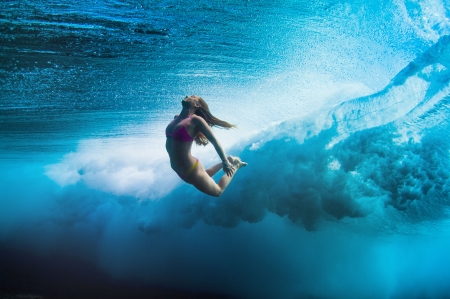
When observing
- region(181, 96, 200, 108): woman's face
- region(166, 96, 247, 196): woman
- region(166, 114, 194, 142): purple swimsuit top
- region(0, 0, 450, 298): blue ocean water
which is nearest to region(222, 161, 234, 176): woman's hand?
region(166, 96, 247, 196): woman

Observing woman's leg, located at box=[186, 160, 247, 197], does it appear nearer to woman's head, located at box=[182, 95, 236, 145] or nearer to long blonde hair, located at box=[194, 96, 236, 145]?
long blonde hair, located at box=[194, 96, 236, 145]

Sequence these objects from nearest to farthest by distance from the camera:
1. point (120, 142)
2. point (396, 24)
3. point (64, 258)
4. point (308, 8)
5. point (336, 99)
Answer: point (308, 8) → point (396, 24) → point (336, 99) → point (120, 142) → point (64, 258)

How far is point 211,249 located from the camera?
65.7ft

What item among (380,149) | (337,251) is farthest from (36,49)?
(337,251)

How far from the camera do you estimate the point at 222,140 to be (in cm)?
1159

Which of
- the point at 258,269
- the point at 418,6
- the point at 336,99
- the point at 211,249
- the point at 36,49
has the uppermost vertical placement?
the point at 336,99

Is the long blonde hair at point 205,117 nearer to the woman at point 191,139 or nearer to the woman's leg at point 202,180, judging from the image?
the woman at point 191,139

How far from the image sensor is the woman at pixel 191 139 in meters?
2.74

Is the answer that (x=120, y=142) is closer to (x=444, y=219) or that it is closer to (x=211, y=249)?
(x=211, y=249)

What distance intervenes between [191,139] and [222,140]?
8.71 meters

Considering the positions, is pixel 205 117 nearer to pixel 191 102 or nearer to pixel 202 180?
pixel 191 102

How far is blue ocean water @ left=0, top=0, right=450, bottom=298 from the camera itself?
496 cm

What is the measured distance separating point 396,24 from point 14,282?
63.2ft

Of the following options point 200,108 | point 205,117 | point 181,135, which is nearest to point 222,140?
point 205,117
